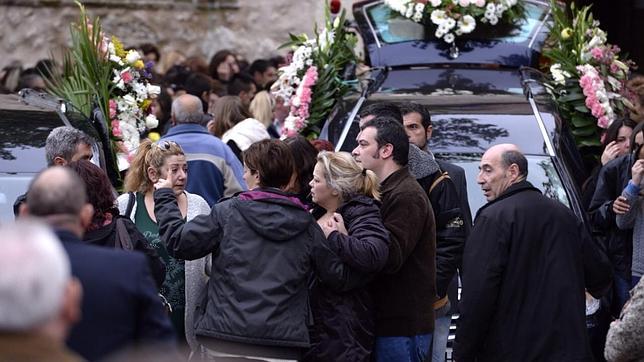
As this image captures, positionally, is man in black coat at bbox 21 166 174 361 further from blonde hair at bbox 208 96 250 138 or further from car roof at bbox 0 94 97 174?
blonde hair at bbox 208 96 250 138

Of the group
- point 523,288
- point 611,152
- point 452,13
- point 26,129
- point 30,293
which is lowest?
point 523,288

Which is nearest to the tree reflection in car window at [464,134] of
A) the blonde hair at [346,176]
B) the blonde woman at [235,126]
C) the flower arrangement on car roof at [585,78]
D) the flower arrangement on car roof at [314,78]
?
the flower arrangement on car roof at [585,78]

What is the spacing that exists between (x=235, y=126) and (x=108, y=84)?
43.0 inches

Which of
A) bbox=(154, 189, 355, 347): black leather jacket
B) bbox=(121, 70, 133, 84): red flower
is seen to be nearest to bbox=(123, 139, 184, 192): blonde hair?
bbox=(154, 189, 355, 347): black leather jacket

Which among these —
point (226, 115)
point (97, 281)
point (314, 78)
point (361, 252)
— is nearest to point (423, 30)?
point (314, 78)

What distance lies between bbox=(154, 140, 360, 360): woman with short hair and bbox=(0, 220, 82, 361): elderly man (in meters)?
2.74

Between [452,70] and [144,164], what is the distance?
408 cm

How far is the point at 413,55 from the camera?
36.4 ft

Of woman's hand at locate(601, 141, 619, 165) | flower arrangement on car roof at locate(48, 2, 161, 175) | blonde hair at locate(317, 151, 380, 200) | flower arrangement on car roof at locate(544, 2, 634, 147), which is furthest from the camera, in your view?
flower arrangement on car roof at locate(544, 2, 634, 147)

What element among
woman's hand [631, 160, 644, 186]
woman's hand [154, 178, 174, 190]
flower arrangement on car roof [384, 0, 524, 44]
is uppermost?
flower arrangement on car roof [384, 0, 524, 44]

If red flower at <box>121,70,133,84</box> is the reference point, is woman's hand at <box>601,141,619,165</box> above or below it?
below

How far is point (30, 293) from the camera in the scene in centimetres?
332

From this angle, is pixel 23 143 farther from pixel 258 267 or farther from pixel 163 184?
pixel 258 267

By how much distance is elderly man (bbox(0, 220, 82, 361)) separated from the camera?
332 centimetres
